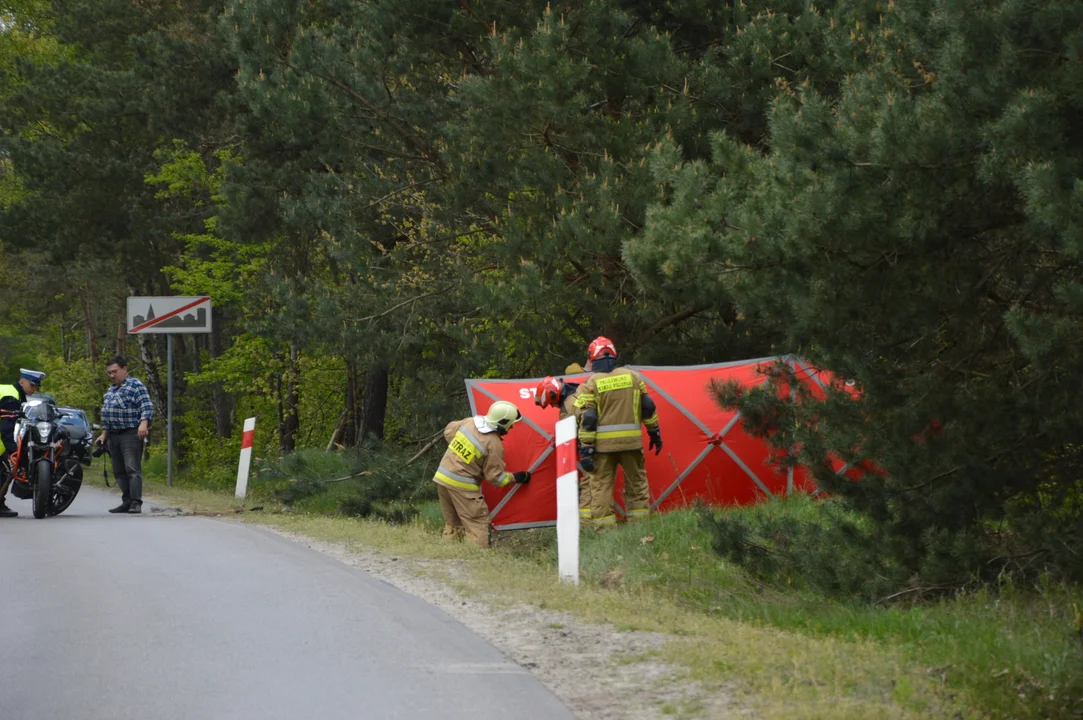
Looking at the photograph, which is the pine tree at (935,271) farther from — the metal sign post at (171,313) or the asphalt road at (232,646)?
the metal sign post at (171,313)

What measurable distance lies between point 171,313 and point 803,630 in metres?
17.3

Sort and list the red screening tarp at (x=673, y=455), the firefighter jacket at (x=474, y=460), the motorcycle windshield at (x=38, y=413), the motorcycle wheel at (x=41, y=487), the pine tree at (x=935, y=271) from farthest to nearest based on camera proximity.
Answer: the motorcycle windshield at (x=38, y=413) → the motorcycle wheel at (x=41, y=487) → the red screening tarp at (x=673, y=455) → the firefighter jacket at (x=474, y=460) → the pine tree at (x=935, y=271)

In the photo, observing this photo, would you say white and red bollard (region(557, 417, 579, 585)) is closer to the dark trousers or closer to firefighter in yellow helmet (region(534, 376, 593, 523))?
firefighter in yellow helmet (region(534, 376, 593, 523))

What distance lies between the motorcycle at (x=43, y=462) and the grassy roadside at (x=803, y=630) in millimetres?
4634

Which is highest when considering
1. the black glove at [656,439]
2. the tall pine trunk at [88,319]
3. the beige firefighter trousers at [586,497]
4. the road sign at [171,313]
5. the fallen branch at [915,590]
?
the tall pine trunk at [88,319]

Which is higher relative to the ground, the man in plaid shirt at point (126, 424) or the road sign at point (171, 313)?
the road sign at point (171, 313)

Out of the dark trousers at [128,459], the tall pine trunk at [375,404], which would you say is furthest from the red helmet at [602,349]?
the tall pine trunk at [375,404]

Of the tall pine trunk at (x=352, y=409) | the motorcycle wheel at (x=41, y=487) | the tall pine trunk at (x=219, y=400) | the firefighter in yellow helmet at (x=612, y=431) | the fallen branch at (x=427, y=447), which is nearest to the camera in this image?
the firefighter in yellow helmet at (x=612, y=431)

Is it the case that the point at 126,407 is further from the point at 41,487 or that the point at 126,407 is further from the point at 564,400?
the point at 564,400

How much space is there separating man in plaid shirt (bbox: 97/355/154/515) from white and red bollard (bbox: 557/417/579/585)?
320 inches

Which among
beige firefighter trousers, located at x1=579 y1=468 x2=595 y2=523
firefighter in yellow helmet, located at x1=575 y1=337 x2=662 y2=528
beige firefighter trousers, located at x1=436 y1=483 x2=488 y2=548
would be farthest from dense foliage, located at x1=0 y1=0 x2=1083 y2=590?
beige firefighter trousers, located at x1=436 y1=483 x2=488 y2=548

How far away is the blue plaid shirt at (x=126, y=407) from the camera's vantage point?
707 inches

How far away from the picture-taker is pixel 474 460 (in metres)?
14.3

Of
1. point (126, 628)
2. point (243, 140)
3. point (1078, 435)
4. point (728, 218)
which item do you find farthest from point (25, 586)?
point (243, 140)
